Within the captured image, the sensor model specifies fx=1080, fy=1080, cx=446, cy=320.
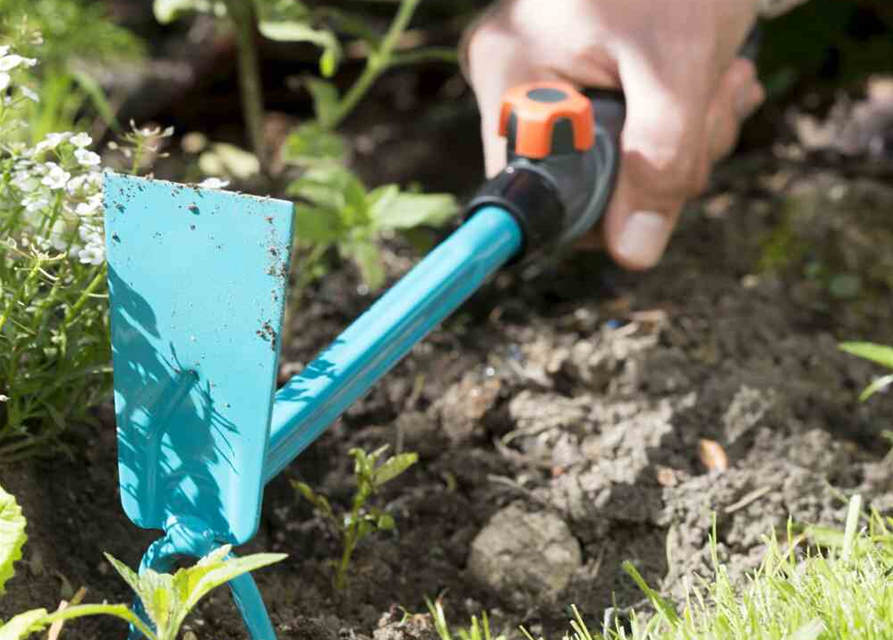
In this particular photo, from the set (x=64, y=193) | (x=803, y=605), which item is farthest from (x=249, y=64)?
(x=803, y=605)

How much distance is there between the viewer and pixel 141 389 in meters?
1.13

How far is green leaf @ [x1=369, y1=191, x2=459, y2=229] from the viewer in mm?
1642

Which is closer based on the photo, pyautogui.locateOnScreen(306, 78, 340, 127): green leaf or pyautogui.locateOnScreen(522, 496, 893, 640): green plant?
pyautogui.locateOnScreen(522, 496, 893, 640): green plant

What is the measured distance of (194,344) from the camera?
111 cm

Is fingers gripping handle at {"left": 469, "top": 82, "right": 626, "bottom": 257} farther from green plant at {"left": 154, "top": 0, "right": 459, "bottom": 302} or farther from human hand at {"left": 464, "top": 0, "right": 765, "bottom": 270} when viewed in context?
green plant at {"left": 154, "top": 0, "right": 459, "bottom": 302}

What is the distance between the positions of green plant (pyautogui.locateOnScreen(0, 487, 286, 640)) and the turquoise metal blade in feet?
0.33

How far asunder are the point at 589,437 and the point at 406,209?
0.45 meters

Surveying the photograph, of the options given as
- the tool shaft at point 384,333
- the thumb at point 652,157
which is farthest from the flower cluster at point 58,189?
the thumb at point 652,157

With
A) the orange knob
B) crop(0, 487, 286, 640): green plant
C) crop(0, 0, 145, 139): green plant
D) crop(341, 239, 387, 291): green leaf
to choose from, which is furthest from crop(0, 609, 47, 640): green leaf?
crop(0, 0, 145, 139): green plant

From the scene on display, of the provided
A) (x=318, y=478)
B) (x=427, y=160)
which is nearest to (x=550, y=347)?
(x=318, y=478)

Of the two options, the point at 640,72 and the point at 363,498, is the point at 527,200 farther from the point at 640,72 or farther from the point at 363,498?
the point at 363,498

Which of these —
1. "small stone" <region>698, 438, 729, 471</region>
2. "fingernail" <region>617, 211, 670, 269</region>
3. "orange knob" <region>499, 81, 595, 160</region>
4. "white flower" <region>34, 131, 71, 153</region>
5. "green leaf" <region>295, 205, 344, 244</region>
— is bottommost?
"small stone" <region>698, 438, 729, 471</region>

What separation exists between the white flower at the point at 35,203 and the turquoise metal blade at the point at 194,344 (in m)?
0.11

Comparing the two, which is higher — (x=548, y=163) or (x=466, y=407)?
(x=548, y=163)
